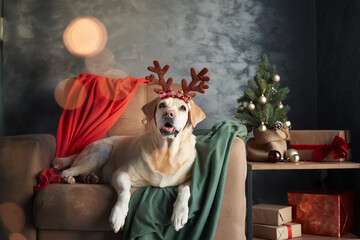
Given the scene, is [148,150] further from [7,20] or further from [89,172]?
[7,20]

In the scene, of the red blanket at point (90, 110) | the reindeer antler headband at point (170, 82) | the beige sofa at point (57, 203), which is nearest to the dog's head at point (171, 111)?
the reindeer antler headband at point (170, 82)

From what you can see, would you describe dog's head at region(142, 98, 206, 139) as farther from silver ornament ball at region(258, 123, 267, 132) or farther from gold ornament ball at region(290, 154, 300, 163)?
gold ornament ball at region(290, 154, 300, 163)

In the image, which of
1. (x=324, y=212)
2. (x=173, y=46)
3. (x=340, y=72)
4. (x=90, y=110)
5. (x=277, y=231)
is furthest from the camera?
(x=173, y=46)

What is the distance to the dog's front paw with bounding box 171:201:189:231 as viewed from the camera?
6.68 feet

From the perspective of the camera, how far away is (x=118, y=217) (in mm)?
2033

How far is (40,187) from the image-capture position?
224cm

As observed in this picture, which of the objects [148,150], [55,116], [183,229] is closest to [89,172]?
[148,150]

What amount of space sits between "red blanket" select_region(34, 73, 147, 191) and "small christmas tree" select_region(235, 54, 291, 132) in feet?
3.13

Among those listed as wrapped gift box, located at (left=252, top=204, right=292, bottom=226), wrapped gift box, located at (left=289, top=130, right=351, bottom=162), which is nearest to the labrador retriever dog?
wrapped gift box, located at (left=252, top=204, right=292, bottom=226)

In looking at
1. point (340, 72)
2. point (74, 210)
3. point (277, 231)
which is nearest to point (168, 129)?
point (74, 210)

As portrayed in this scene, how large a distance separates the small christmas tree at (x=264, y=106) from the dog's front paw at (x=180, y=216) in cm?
111

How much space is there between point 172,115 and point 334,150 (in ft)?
4.58

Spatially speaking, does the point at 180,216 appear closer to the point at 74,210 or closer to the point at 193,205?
the point at 193,205

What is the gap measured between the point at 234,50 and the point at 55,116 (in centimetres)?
185
